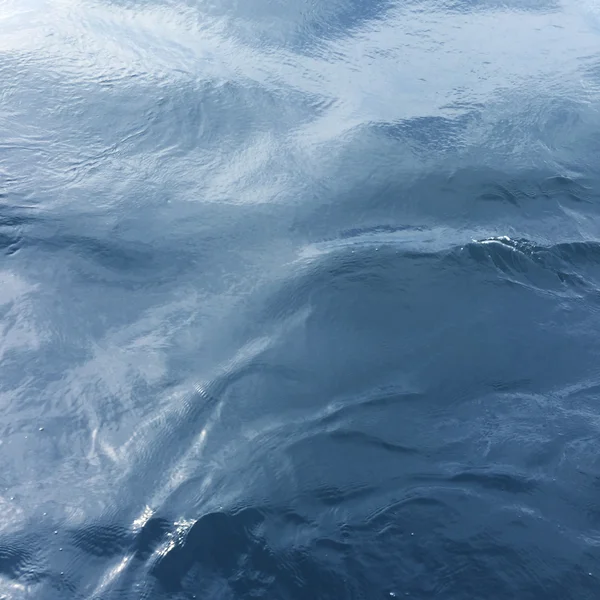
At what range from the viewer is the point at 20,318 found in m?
6.53

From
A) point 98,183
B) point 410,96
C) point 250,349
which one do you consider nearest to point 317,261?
point 250,349

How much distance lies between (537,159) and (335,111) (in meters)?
2.92

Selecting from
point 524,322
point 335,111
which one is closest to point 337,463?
point 524,322

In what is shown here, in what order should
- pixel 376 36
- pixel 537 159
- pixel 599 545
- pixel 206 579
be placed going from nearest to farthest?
pixel 206 579, pixel 599 545, pixel 537 159, pixel 376 36

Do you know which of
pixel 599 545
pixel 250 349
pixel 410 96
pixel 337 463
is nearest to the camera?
pixel 599 545

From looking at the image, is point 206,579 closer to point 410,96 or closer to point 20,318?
point 20,318

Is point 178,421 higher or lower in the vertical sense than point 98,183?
lower

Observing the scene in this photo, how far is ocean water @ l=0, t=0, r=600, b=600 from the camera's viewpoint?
519cm

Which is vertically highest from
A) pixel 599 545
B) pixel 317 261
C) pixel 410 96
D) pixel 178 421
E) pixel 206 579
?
pixel 410 96

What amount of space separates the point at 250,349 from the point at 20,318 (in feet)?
8.16

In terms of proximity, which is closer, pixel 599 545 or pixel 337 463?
pixel 599 545

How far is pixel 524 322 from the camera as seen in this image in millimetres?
6902

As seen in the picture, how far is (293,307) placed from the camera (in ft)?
22.3

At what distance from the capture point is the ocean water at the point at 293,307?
17.0ft
